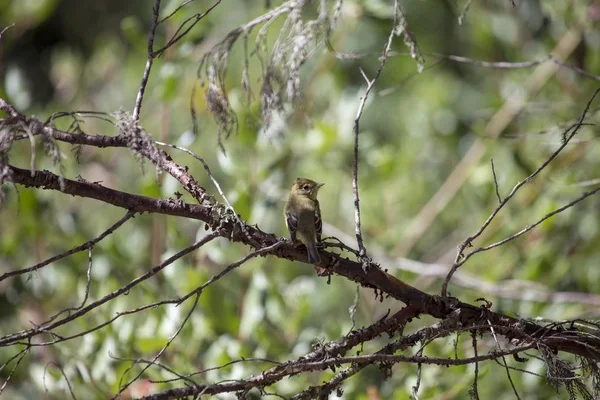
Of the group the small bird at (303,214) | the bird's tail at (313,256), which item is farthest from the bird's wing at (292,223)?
the bird's tail at (313,256)

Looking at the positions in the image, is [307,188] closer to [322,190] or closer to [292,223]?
[292,223]

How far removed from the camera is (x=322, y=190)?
6.58 meters

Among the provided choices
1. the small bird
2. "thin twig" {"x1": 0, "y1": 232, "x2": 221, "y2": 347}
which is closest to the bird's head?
the small bird

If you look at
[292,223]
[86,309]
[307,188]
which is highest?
[307,188]

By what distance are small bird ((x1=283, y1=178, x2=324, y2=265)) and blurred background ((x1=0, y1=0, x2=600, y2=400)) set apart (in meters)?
0.33

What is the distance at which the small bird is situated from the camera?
2853 millimetres

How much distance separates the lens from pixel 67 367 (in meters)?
3.81

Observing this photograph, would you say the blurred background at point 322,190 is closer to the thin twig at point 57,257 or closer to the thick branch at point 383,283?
the thick branch at point 383,283

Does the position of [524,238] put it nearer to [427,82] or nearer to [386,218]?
[386,218]

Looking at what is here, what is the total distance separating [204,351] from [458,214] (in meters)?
2.93

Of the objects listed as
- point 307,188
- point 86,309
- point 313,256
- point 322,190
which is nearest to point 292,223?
point 307,188

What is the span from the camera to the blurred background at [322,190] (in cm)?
398

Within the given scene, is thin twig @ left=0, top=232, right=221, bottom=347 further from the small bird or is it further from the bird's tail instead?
the small bird

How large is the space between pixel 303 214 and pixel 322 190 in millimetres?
3158
